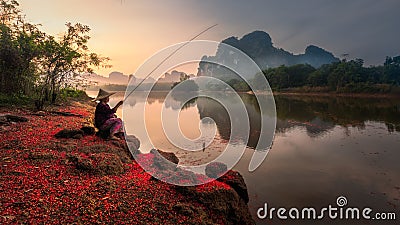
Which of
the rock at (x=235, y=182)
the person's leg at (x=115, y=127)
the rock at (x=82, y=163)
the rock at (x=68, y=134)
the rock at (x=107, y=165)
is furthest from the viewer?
the person's leg at (x=115, y=127)

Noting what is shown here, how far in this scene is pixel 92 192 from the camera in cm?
440

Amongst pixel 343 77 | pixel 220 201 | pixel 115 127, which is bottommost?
pixel 220 201

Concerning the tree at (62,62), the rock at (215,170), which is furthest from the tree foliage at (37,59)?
the rock at (215,170)

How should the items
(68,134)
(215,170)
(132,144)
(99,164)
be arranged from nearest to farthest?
(99,164) → (215,170) → (68,134) → (132,144)

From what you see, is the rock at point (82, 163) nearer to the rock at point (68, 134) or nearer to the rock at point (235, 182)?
the rock at point (68, 134)

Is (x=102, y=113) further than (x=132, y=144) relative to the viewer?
No

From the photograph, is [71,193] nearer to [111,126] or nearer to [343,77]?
[111,126]

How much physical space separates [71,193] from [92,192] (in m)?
0.38

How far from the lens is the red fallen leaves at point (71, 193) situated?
3.63 metres

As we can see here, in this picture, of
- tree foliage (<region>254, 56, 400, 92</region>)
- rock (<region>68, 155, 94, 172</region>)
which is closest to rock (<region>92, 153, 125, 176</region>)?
rock (<region>68, 155, 94, 172</region>)

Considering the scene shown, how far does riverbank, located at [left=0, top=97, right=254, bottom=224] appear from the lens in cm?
371

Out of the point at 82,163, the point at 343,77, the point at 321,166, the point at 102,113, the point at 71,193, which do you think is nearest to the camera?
the point at 71,193

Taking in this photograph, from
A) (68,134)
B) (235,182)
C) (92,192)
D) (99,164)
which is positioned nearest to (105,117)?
(68,134)

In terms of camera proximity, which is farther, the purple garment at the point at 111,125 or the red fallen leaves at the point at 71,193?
the purple garment at the point at 111,125
